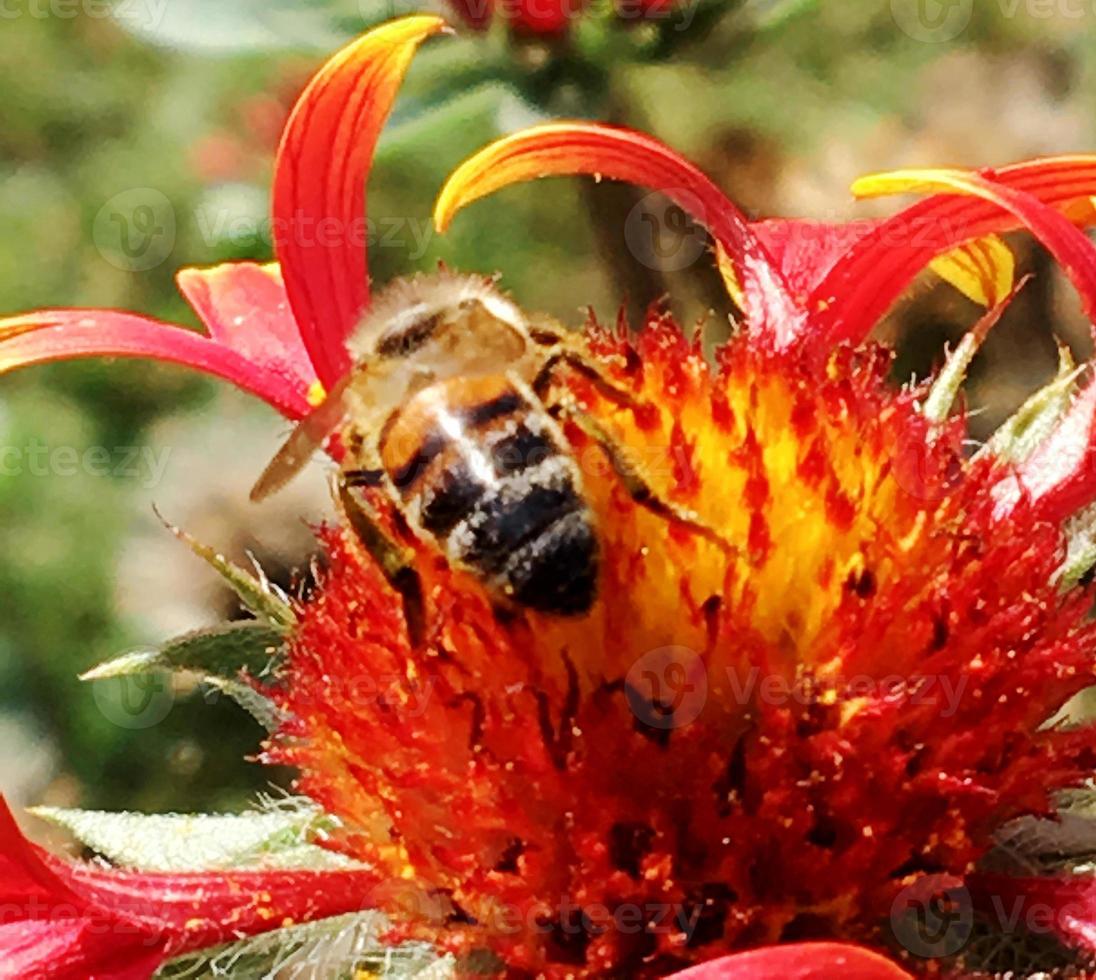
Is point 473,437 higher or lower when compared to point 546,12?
lower

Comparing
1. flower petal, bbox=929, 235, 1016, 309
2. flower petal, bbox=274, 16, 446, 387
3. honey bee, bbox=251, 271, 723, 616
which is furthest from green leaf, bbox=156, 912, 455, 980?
flower petal, bbox=929, 235, 1016, 309

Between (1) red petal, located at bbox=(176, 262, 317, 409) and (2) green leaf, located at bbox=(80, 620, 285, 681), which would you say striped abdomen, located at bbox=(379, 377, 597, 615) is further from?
(1) red petal, located at bbox=(176, 262, 317, 409)

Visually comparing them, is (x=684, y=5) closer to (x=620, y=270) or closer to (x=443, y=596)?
(x=620, y=270)

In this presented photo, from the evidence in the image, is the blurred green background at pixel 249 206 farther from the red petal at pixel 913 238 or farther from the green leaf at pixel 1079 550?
the green leaf at pixel 1079 550

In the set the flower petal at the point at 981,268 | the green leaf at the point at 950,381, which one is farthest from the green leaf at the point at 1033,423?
the flower petal at the point at 981,268

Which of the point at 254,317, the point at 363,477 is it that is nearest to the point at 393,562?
the point at 363,477

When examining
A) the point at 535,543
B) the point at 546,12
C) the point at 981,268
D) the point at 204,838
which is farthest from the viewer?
the point at 546,12

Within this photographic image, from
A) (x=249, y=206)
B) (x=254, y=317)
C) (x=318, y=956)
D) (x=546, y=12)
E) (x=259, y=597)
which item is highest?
(x=249, y=206)

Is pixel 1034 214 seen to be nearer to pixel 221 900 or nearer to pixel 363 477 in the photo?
pixel 363 477
